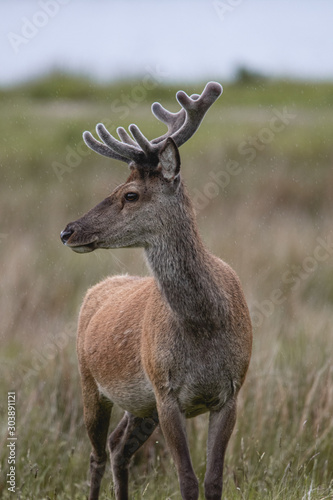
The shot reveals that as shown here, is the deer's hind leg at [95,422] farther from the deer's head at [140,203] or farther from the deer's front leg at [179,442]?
the deer's head at [140,203]

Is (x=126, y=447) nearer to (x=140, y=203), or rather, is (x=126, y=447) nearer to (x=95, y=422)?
(x=95, y=422)

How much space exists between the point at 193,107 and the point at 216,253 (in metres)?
8.37

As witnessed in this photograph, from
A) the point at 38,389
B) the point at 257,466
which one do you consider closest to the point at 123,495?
the point at 257,466

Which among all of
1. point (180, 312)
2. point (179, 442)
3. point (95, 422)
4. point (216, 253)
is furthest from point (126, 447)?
point (216, 253)

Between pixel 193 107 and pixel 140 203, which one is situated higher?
pixel 193 107

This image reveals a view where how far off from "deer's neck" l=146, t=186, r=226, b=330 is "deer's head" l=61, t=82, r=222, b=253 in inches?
2.5

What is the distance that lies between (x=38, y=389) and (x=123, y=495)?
6.99 feet

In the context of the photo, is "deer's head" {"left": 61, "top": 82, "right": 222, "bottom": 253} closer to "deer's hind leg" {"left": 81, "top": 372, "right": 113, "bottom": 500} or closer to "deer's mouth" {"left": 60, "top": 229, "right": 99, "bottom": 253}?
"deer's mouth" {"left": 60, "top": 229, "right": 99, "bottom": 253}

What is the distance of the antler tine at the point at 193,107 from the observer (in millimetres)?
5156

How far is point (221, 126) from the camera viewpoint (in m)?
24.0

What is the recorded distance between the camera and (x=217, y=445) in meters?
4.99

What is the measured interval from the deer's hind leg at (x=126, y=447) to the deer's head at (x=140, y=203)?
173 centimetres

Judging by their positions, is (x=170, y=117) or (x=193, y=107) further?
(x=170, y=117)

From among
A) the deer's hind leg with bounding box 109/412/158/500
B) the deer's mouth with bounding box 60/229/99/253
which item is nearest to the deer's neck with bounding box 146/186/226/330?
the deer's mouth with bounding box 60/229/99/253
